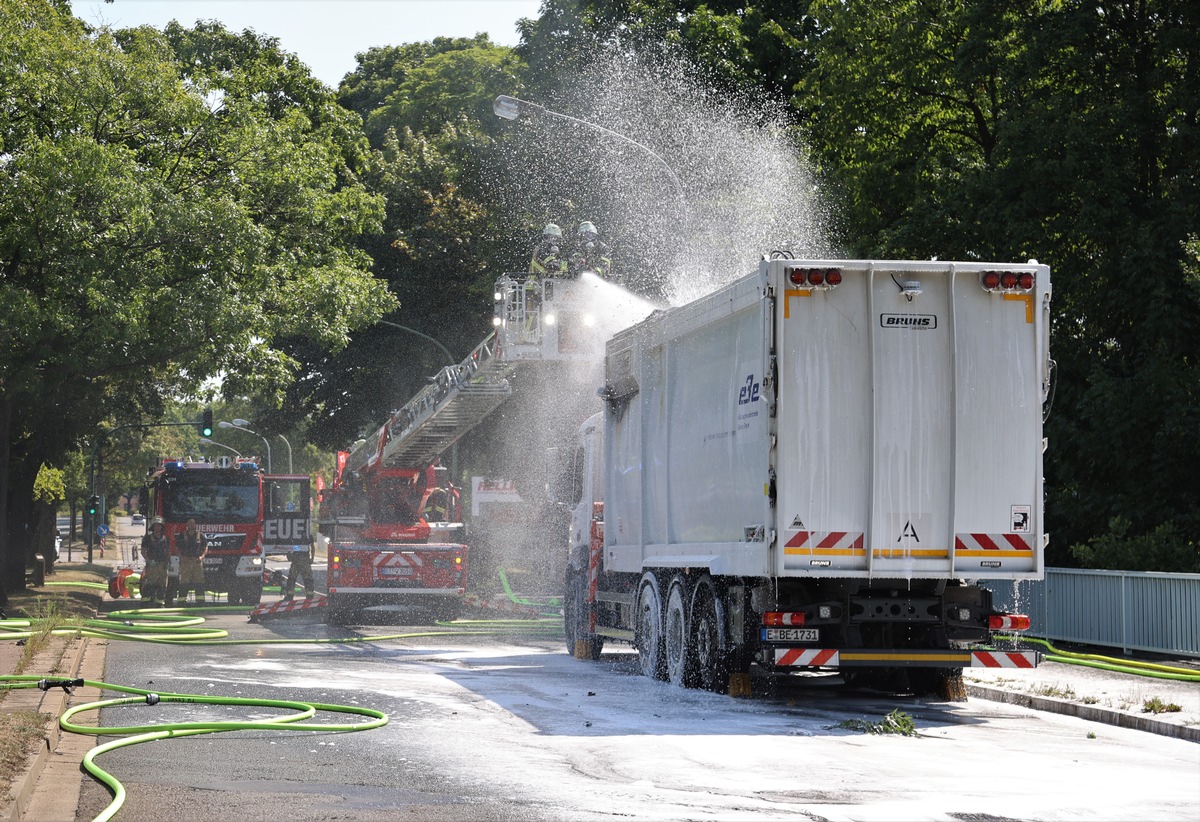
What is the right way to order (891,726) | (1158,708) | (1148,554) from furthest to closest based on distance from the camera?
(1148,554), (1158,708), (891,726)

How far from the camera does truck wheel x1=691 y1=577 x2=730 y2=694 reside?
13.8 metres

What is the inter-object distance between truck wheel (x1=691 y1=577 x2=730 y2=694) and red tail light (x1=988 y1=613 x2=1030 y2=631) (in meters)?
2.26

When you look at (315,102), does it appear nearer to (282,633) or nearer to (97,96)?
(97,96)

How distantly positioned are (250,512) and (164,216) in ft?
33.1

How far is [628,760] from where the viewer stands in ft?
32.6

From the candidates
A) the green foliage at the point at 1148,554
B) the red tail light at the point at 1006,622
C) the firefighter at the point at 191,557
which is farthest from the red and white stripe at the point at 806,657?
the firefighter at the point at 191,557

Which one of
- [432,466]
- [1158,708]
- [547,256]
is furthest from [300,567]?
[1158,708]

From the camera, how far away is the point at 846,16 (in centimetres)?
3184

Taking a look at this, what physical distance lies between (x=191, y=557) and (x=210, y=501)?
2019 millimetres

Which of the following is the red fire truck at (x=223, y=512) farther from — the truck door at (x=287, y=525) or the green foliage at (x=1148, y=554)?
the green foliage at (x=1148, y=554)

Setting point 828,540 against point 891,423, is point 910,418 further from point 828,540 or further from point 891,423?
→ point 828,540

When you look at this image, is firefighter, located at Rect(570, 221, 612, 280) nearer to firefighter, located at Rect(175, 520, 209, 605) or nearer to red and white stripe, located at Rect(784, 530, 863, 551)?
firefighter, located at Rect(175, 520, 209, 605)

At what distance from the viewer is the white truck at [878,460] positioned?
41.5 feet

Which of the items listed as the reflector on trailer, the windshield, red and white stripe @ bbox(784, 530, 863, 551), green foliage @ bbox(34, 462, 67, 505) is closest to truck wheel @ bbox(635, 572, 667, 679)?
the reflector on trailer
